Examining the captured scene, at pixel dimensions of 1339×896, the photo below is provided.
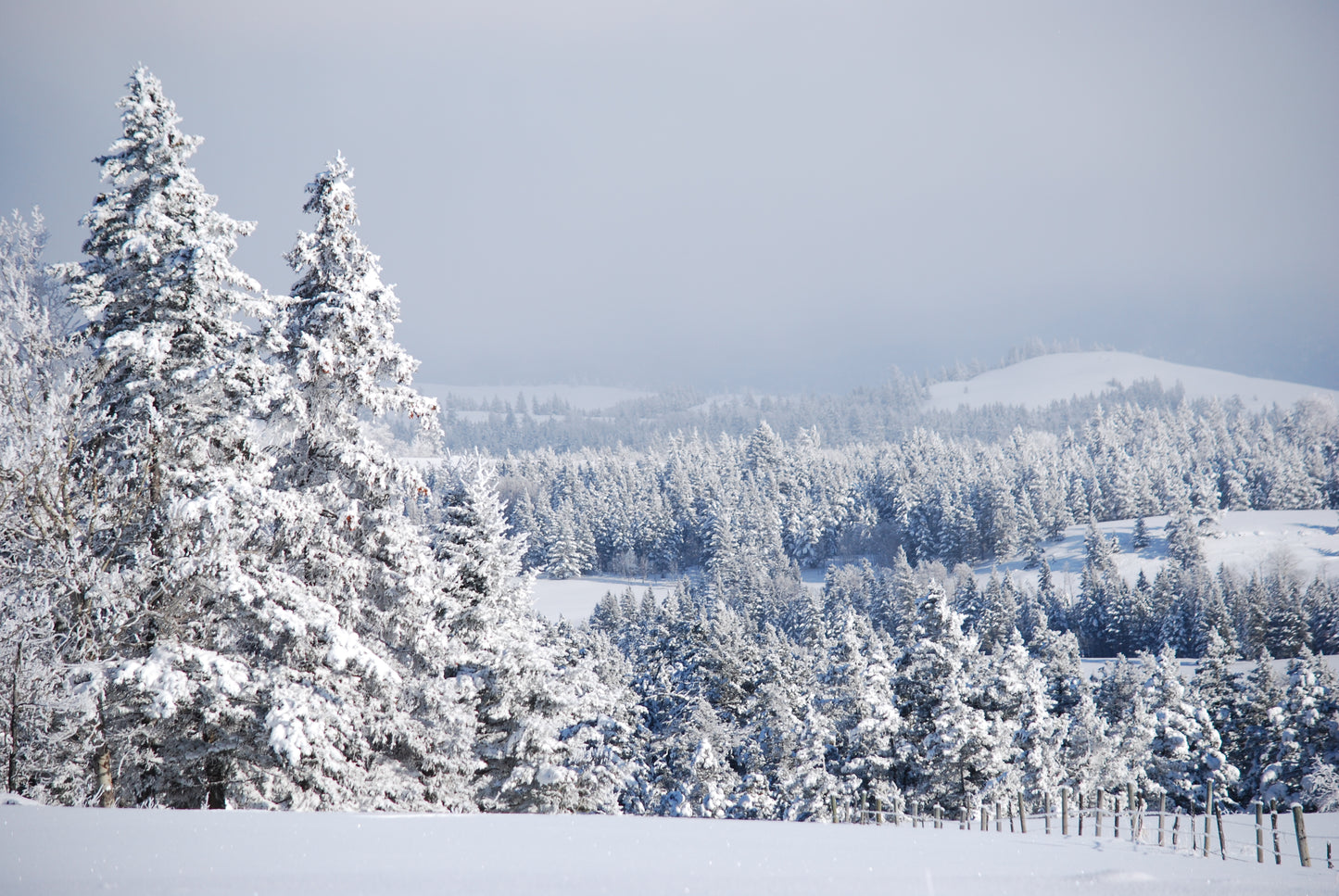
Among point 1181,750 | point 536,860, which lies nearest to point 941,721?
point 1181,750

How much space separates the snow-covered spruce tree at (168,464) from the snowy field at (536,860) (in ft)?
10.9

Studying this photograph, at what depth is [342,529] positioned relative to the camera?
46.5 feet

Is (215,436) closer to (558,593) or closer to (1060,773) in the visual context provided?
(1060,773)

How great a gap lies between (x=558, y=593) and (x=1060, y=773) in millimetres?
81890

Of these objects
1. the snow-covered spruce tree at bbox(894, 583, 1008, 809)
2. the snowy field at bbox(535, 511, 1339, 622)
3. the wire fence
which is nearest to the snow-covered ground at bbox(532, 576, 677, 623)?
the snowy field at bbox(535, 511, 1339, 622)

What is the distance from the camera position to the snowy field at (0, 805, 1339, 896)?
23.5 ft

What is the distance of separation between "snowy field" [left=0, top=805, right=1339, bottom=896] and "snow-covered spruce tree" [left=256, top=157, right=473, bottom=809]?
337cm

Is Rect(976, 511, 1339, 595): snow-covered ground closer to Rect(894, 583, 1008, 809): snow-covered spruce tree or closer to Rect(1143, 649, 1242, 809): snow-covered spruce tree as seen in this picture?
Rect(1143, 649, 1242, 809): snow-covered spruce tree

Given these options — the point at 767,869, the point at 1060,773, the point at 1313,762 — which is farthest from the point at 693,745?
the point at 1313,762

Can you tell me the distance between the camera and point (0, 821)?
859 cm

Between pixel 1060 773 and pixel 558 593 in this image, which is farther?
pixel 558 593

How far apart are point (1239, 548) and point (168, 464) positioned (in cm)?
12729

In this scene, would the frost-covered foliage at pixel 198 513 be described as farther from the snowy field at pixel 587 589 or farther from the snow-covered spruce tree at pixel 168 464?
the snowy field at pixel 587 589

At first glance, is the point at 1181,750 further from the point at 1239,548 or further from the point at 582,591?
the point at 582,591
